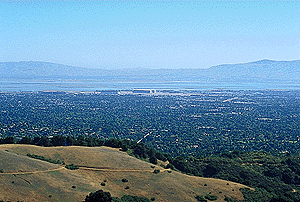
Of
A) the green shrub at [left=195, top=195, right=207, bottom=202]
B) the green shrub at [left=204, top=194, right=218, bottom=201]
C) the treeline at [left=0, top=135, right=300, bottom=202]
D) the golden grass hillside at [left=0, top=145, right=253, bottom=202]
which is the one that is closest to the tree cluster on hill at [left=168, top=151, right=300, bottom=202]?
the treeline at [left=0, top=135, right=300, bottom=202]

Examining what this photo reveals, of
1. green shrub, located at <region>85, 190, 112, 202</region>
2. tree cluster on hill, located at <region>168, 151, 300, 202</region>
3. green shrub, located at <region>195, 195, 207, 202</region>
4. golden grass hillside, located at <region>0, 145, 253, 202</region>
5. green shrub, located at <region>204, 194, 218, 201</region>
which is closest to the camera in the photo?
green shrub, located at <region>85, 190, 112, 202</region>

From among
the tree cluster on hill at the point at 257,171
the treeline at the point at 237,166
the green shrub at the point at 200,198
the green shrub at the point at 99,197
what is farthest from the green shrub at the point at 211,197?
the green shrub at the point at 99,197

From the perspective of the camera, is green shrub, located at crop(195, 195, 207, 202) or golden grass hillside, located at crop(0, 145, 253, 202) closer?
golden grass hillside, located at crop(0, 145, 253, 202)

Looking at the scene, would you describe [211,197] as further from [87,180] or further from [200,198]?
[87,180]

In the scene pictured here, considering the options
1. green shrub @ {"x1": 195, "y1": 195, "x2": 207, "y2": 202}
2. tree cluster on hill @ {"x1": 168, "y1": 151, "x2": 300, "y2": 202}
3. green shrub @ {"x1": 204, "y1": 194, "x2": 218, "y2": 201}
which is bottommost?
tree cluster on hill @ {"x1": 168, "y1": 151, "x2": 300, "y2": 202}

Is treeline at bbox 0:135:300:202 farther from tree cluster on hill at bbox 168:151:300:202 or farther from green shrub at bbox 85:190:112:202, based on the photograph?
green shrub at bbox 85:190:112:202

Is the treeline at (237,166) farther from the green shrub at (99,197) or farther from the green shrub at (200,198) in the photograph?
the green shrub at (99,197)

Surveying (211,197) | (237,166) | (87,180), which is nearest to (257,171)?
(237,166)

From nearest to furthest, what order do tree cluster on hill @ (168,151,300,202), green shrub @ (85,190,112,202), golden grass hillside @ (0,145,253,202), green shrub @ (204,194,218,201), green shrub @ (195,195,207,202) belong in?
green shrub @ (85,190,112,202)
golden grass hillside @ (0,145,253,202)
green shrub @ (195,195,207,202)
green shrub @ (204,194,218,201)
tree cluster on hill @ (168,151,300,202)

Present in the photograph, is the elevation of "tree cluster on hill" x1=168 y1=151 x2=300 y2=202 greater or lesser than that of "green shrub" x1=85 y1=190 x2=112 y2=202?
lesser
